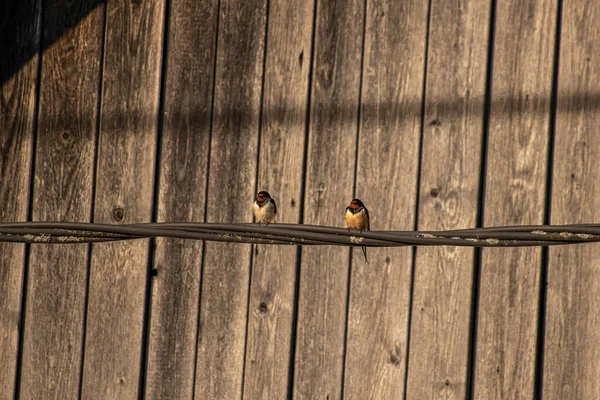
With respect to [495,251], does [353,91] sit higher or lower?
higher

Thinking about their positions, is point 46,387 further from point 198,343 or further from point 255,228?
point 255,228

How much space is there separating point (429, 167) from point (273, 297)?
0.68m

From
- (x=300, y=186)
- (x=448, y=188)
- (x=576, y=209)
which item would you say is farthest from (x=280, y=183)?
(x=576, y=209)

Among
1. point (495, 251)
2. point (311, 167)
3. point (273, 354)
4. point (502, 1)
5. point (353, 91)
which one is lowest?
point (273, 354)

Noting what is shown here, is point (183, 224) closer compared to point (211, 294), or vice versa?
point (183, 224)

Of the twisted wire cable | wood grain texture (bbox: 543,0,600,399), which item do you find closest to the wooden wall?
wood grain texture (bbox: 543,0,600,399)

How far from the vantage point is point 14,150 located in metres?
3.38

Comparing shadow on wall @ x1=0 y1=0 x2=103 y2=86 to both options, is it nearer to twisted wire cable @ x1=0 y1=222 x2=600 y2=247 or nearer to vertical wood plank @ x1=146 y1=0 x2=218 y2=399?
vertical wood plank @ x1=146 y1=0 x2=218 y2=399

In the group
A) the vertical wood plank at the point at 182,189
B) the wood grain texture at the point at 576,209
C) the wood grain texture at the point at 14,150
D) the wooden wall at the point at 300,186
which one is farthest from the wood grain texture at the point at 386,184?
the wood grain texture at the point at 14,150

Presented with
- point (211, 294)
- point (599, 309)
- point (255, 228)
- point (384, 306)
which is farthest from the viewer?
point (211, 294)

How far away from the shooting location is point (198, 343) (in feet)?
10.3

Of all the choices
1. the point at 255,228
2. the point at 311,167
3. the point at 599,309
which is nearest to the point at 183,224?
the point at 255,228

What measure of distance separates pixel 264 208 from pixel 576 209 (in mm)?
958

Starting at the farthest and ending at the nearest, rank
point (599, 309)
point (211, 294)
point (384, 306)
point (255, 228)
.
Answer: point (211, 294)
point (384, 306)
point (599, 309)
point (255, 228)
